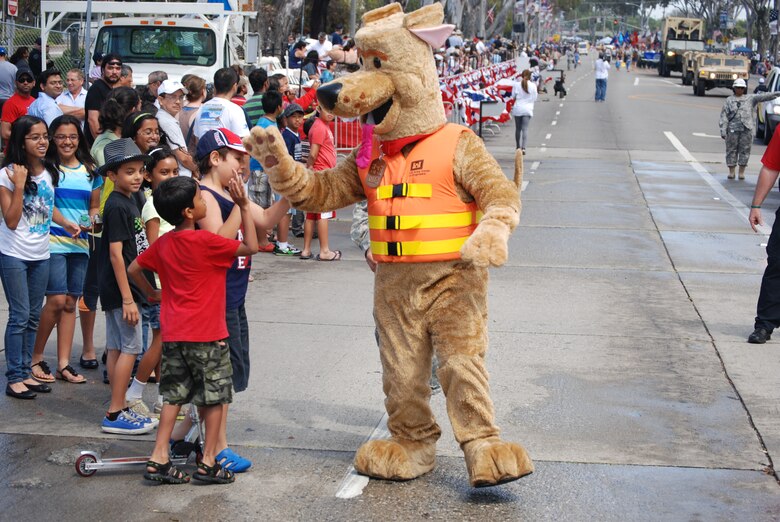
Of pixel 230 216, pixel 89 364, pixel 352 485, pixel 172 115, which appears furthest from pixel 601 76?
pixel 352 485

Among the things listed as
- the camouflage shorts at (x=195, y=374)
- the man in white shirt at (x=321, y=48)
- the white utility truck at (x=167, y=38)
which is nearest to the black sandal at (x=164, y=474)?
the camouflage shorts at (x=195, y=374)

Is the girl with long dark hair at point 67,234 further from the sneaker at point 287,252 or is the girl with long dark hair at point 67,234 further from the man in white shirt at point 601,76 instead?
the man in white shirt at point 601,76

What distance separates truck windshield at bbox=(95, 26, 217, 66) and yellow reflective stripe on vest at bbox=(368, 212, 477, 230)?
42.6 feet

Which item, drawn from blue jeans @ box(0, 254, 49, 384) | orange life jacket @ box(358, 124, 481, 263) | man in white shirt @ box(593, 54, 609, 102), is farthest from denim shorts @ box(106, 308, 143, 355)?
man in white shirt @ box(593, 54, 609, 102)

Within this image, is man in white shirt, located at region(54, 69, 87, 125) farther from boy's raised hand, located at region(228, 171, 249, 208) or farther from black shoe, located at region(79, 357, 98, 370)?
boy's raised hand, located at region(228, 171, 249, 208)

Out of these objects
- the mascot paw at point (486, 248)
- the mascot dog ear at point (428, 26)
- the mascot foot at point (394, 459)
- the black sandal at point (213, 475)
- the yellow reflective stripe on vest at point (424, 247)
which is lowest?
the black sandal at point (213, 475)

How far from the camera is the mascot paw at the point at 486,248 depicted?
15.3 feet

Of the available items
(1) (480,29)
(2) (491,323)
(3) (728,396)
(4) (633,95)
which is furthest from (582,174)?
(1) (480,29)

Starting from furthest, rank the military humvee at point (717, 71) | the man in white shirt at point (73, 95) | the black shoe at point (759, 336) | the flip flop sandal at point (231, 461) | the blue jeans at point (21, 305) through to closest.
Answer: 1. the military humvee at point (717, 71)
2. the man in white shirt at point (73, 95)
3. the black shoe at point (759, 336)
4. the blue jeans at point (21, 305)
5. the flip flop sandal at point (231, 461)

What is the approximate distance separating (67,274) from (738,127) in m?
13.6

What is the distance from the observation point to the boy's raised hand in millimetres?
4918

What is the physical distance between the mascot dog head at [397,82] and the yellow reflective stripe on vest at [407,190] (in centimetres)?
25

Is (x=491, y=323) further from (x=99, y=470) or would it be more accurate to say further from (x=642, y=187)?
(x=642, y=187)

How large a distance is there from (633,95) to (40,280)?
134 feet
